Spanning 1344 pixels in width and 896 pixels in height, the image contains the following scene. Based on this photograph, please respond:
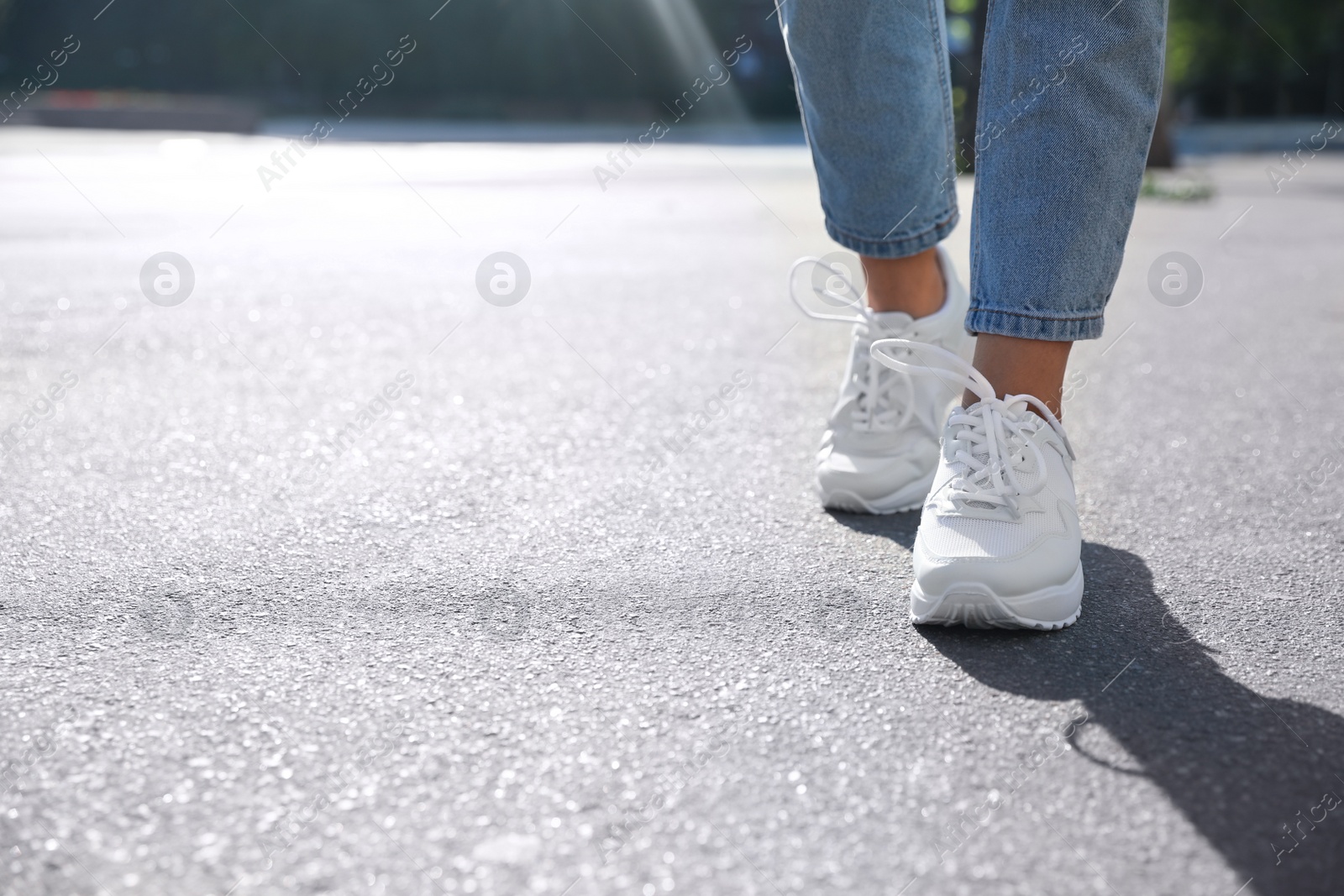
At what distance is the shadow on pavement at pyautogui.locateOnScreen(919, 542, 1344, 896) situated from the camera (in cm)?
100

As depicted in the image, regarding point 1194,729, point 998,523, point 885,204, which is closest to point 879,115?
point 885,204

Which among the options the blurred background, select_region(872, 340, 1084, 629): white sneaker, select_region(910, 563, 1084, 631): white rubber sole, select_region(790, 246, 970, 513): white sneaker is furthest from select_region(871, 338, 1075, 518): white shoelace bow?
the blurred background

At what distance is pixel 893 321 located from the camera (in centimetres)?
189

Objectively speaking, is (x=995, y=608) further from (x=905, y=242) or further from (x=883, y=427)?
(x=905, y=242)

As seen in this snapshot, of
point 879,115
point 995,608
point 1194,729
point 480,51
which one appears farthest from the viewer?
point 480,51

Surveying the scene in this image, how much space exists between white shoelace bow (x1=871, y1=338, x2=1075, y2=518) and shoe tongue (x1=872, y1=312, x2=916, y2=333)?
340 mm

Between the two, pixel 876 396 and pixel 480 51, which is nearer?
pixel 876 396

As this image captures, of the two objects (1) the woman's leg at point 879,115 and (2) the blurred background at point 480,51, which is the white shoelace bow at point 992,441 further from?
(2) the blurred background at point 480,51

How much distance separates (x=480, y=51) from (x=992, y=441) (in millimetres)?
31024

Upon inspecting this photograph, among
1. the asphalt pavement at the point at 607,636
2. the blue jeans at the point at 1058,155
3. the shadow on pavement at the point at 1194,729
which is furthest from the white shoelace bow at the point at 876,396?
the shadow on pavement at the point at 1194,729

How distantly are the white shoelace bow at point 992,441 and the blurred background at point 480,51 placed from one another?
89.6 feet

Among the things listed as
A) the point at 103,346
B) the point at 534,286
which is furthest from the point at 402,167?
the point at 103,346

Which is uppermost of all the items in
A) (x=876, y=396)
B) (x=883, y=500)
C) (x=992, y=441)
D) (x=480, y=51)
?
(x=992, y=441)

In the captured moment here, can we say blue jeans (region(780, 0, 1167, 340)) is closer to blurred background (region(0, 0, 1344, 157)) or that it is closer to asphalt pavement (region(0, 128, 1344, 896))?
asphalt pavement (region(0, 128, 1344, 896))
